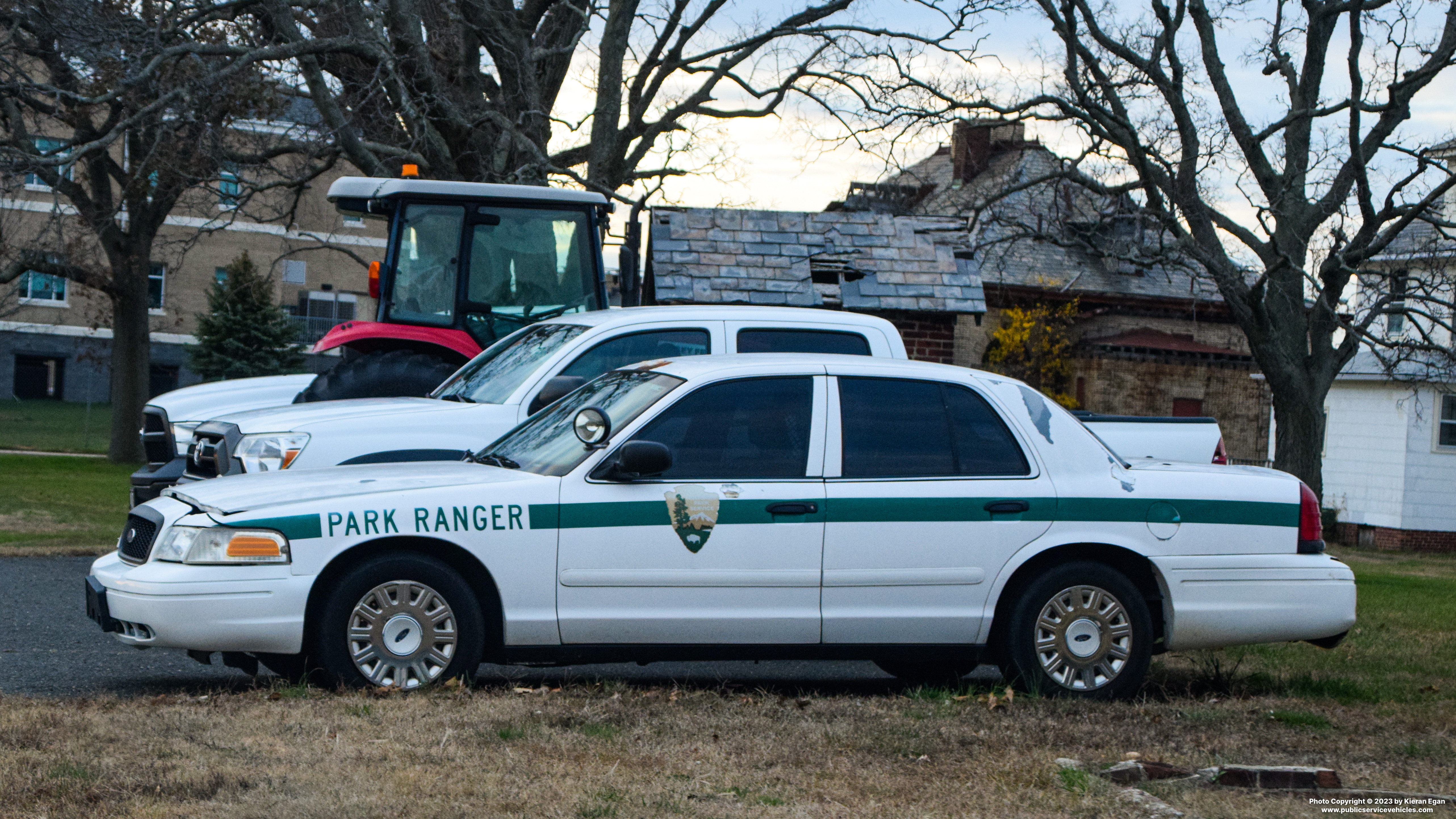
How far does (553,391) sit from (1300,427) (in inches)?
722

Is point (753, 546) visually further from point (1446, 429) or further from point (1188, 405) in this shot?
point (1188, 405)

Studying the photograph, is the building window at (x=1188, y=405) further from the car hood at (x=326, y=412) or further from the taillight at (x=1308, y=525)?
the car hood at (x=326, y=412)

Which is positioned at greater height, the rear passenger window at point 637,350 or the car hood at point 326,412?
the rear passenger window at point 637,350

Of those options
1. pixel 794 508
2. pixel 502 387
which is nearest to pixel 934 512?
pixel 794 508

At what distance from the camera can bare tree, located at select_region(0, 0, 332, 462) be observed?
1666 centimetres

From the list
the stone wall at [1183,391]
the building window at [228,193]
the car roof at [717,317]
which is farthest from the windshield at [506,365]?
the stone wall at [1183,391]

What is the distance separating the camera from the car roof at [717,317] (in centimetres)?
902

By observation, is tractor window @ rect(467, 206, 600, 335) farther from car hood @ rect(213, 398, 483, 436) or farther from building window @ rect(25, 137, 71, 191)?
building window @ rect(25, 137, 71, 191)

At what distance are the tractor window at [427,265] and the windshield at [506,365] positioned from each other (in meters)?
1.66

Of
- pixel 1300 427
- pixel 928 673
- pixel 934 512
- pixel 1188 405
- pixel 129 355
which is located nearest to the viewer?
pixel 934 512

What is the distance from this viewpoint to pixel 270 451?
7988mm

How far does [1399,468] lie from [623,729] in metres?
31.7

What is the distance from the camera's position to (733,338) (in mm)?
9211

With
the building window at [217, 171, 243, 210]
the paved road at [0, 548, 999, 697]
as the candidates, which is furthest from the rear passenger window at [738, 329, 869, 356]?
the building window at [217, 171, 243, 210]
